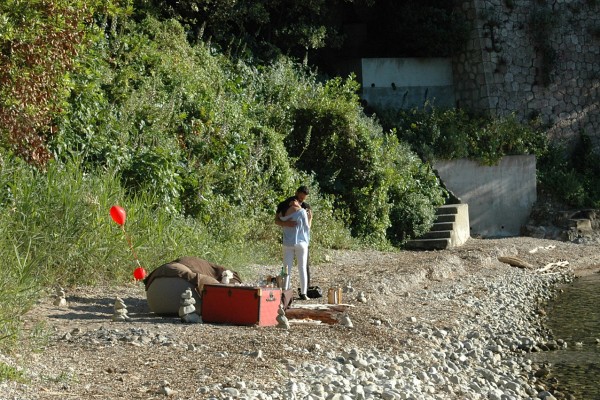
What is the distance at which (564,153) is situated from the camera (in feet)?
90.6

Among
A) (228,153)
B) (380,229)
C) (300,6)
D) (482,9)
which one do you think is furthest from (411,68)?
(228,153)

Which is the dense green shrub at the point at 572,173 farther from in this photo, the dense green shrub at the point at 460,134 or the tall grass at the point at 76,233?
the tall grass at the point at 76,233

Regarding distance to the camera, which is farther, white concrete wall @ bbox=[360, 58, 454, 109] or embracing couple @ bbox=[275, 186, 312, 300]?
white concrete wall @ bbox=[360, 58, 454, 109]

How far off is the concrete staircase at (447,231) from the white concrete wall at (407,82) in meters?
4.60

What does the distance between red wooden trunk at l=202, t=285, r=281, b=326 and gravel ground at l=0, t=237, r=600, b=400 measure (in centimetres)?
20

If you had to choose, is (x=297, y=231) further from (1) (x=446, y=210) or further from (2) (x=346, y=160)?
(1) (x=446, y=210)

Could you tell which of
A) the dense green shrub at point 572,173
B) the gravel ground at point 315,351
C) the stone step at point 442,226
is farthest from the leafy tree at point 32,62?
the dense green shrub at point 572,173

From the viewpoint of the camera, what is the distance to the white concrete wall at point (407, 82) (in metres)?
26.0

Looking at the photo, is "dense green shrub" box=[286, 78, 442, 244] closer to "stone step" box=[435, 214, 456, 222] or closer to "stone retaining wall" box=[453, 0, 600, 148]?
"stone step" box=[435, 214, 456, 222]

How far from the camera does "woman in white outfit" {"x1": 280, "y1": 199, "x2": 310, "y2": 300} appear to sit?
12.0 metres

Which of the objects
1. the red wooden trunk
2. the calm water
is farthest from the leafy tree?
the calm water

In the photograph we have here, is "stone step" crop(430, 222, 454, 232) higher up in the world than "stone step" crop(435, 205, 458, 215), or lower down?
lower down

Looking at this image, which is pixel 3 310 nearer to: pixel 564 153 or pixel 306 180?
pixel 306 180

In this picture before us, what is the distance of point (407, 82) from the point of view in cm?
2659
